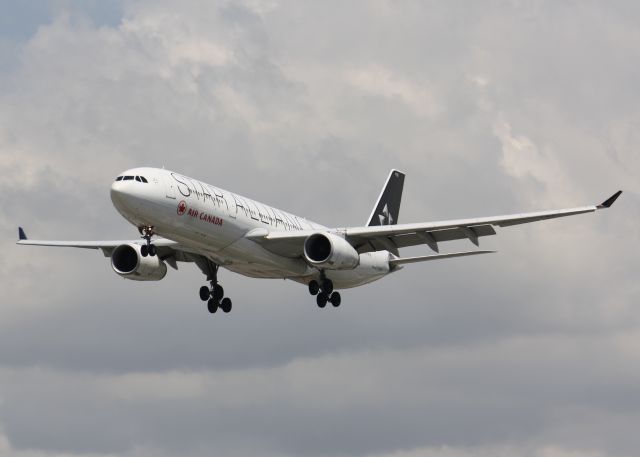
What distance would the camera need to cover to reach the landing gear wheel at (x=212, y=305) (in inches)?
2982

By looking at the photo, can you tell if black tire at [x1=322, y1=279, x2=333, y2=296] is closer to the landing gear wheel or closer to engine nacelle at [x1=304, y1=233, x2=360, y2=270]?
engine nacelle at [x1=304, y1=233, x2=360, y2=270]

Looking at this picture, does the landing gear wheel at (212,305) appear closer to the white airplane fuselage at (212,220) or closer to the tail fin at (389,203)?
the white airplane fuselage at (212,220)

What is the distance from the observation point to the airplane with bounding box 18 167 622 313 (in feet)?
212

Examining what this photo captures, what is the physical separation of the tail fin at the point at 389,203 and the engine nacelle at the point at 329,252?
13637 millimetres

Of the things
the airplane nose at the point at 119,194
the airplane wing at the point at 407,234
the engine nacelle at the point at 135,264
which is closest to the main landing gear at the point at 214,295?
the engine nacelle at the point at 135,264

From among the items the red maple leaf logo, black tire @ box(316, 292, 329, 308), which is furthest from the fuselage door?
black tire @ box(316, 292, 329, 308)

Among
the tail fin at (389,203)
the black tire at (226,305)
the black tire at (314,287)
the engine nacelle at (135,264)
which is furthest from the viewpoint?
the tail fin at (389,203)

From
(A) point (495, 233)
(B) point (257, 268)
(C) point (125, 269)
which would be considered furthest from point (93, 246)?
(A) point (495, 233)

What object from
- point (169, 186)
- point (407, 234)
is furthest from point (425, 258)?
point (169, 186)

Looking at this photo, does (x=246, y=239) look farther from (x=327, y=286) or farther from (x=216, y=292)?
(x=216, y=292)

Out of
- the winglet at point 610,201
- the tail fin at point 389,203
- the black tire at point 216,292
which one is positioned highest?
the tail fin at point 389,203

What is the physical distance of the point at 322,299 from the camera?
73.2 metres

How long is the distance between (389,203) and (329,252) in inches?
641

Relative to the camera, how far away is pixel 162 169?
65.7 meters
